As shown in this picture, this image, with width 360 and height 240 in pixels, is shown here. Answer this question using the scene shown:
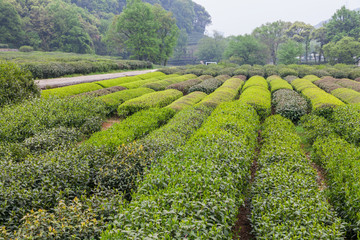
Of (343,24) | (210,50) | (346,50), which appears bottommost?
(346,50)

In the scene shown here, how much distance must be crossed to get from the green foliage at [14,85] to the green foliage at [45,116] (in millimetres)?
671

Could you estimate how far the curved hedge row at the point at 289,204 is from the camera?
317 centimetres

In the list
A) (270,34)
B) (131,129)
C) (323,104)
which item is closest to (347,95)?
(323,104)

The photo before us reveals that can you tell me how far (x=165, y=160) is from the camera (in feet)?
15.5

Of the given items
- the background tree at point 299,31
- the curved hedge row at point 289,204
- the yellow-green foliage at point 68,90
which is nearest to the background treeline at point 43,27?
the yellow-green foliage at point 68,90

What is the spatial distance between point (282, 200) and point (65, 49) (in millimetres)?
51456

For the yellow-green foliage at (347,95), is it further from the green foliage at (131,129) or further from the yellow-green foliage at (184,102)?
the green foliage at (131,129)

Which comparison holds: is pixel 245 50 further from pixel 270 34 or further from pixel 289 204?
pixel 289 204

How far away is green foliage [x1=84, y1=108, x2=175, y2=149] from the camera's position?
6.48 m

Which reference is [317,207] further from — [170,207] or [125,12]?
[125,12]

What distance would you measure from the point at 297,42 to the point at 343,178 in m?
54.4

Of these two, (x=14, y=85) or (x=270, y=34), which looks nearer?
(x=14, y=85)

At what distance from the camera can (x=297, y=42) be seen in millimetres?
50688

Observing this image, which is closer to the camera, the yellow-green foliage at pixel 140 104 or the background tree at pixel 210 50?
the yellow-green foliage at pixel 140 104
